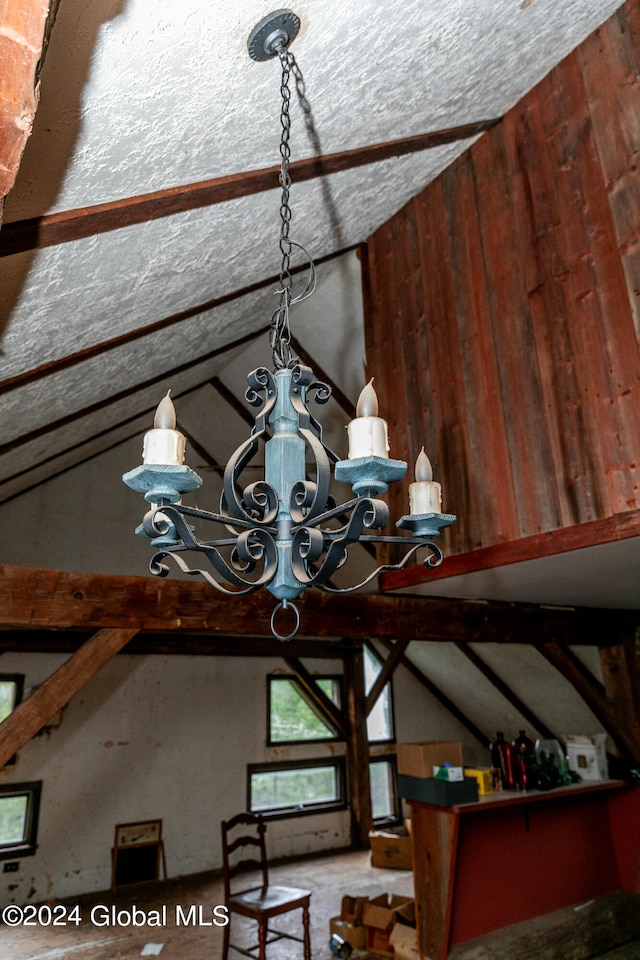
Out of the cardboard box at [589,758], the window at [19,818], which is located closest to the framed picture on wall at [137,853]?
the window at [19,818]

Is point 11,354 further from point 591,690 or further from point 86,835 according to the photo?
point 86,835

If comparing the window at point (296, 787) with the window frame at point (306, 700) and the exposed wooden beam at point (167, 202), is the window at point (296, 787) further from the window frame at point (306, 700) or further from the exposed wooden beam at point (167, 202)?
the exposed wooden beam at point (167, 202)

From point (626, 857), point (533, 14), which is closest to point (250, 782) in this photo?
point (626, 857)

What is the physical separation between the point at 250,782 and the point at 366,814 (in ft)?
4.67

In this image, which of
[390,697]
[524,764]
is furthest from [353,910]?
[390,697]

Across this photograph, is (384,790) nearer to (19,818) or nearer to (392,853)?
(392,853)

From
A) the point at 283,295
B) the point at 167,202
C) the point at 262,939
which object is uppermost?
the point at 167,202

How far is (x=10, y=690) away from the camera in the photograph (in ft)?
18.3

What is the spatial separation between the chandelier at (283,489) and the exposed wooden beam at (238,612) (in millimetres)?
1279

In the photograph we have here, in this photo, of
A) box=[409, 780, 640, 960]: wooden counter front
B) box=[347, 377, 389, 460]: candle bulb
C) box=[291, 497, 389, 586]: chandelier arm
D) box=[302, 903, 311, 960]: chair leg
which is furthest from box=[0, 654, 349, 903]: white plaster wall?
box=[347, 377, 389, 460]: candle bulb

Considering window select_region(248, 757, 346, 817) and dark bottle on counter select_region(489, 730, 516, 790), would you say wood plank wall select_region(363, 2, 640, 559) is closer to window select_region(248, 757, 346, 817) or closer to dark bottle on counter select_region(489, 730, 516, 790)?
dark bottle on counter select_region(489, 730, 516, 790)

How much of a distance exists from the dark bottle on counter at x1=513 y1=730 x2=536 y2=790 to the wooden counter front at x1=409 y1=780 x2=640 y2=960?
0.34 ft

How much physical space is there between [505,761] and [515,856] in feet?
1.78

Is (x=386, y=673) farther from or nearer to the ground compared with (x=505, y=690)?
farther from the ground
